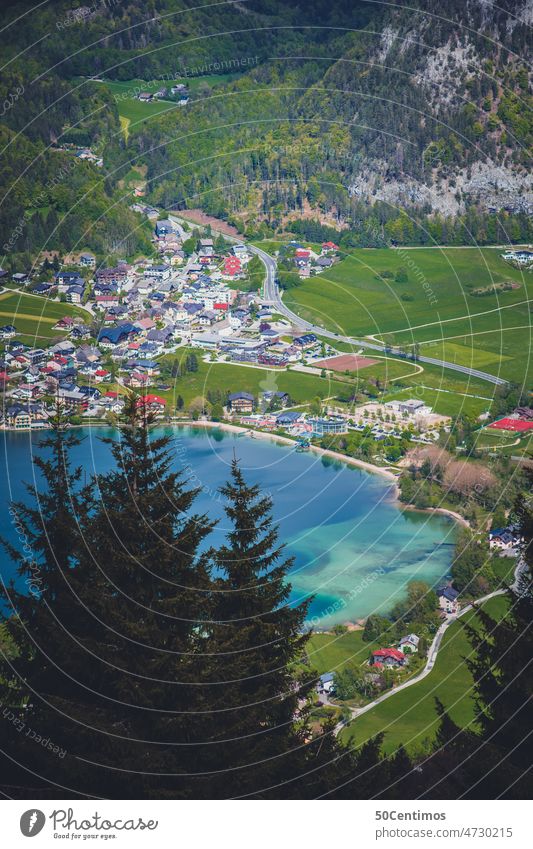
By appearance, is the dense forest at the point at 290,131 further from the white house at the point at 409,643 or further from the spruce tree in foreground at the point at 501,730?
the spruce tree in foreground at the point at 501,730

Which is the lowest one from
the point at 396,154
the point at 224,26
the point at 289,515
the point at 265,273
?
the point at 289,515

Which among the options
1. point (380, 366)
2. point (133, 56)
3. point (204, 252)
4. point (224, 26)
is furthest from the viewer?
point (224, 26)

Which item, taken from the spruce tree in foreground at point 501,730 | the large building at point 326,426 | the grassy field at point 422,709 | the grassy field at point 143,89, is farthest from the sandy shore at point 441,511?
the grassy field at point 143,89

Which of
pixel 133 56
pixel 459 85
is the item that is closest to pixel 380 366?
pixel 459 85

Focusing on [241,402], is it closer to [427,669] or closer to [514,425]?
[514,425]

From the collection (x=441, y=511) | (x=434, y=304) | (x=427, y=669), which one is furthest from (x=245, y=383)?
(x=427, y=669)

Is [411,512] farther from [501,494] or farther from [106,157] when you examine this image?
[106,157]
